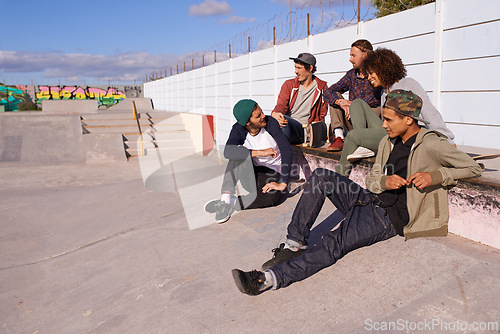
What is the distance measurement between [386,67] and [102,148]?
9327 millimetres

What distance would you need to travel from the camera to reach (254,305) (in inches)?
101

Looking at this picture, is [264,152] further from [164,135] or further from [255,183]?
[164,135]

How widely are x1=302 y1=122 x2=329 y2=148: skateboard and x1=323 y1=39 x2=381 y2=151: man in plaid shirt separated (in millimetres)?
336

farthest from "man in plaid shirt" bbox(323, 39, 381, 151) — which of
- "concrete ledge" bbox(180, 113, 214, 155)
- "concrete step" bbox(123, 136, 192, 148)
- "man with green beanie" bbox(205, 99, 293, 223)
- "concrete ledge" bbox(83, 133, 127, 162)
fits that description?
"concrete step" bbox(123, 136, 192, 148)

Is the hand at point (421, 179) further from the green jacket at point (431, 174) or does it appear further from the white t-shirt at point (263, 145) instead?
the white t-shirt at point (263, 145)

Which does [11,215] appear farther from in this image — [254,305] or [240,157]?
[254,305]

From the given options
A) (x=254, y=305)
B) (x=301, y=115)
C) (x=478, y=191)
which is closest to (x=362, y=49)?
(x=301, y=115)

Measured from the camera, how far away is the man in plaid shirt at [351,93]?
4383mm

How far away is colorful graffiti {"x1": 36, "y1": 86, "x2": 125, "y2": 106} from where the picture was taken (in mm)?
44031

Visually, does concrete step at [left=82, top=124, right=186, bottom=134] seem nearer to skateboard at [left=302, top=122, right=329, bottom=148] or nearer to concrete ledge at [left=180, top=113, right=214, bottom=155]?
concrete ledge at [left=180, top=113, right=214, bottom=155]

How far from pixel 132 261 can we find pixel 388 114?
2695 millimetres

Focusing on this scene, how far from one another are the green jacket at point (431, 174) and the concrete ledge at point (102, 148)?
9272 mm

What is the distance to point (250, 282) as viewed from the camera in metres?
2.53

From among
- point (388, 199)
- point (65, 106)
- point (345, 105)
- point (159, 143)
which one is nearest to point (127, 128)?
point (159, 143)
